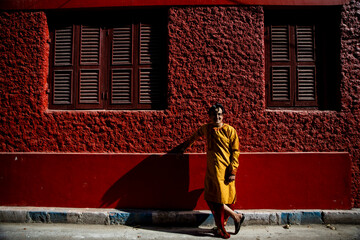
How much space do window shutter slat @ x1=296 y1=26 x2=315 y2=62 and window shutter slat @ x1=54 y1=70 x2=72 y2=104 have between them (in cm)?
418

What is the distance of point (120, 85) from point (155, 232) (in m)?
2.50

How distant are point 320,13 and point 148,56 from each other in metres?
3.19

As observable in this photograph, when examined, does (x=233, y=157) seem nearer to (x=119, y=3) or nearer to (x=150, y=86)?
(x=150, y=86)

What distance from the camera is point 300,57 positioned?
4.25m

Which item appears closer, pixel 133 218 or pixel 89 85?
pixel 133 218

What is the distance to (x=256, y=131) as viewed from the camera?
12.8 feet

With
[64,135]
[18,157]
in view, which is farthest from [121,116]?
[18,157]

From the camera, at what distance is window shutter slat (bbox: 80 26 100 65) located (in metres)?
4.32

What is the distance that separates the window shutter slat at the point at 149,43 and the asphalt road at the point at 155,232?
279 centimetres

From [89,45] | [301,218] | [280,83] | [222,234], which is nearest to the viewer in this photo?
[222,234]

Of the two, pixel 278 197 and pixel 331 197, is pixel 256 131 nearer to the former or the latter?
pixel 278 197

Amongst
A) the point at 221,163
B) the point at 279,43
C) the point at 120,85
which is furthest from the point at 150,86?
the point at 279,43

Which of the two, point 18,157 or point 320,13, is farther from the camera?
point 320,13

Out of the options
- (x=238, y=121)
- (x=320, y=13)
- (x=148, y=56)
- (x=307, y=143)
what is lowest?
(x=307, y=143)
